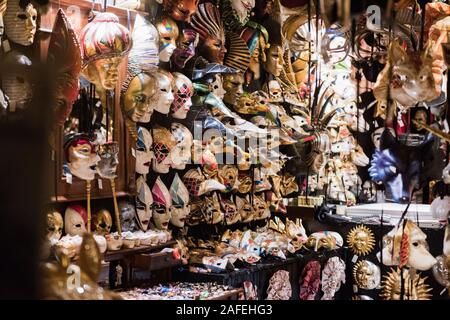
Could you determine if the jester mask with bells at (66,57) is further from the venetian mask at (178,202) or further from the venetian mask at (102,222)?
the venetian mask at (178,202)

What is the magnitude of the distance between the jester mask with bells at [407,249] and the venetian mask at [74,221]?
129 cm

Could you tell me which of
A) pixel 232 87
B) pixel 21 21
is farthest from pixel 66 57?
pixel 232 87

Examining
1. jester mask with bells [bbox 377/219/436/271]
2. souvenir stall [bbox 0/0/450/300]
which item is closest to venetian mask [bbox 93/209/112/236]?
souvenir stall [bbox 0/0/450/300]

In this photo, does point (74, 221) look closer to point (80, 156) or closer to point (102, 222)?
point (102, 222)

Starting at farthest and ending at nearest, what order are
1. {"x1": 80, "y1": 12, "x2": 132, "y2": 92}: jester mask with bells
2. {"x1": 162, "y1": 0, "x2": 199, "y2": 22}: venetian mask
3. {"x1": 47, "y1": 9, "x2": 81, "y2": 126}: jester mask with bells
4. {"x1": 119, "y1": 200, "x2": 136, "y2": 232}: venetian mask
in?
1. {"x1": 162, "y1": 0, "x2": 199, "y2": 22}: venetian mask
2. {"x1": 119, "y1": 200, "x2": 136, "y2": 232}: venetian mask
3. {"x1": 80, "y1": 12, "x2": 132, "y2": 92}: jester mask with bells
4. {"x1": 47, "y1": 9, "x2": 81, "y2": 126}: jester mask with bells

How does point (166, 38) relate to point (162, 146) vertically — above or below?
above

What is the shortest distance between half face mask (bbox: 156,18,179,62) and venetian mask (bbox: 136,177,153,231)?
63cm

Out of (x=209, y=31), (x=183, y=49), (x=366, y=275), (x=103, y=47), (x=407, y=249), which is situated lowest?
(x=366, y=275)

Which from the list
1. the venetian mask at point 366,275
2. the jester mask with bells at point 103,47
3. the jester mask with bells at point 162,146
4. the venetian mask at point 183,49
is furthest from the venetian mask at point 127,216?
the venetian mask at point 366,275

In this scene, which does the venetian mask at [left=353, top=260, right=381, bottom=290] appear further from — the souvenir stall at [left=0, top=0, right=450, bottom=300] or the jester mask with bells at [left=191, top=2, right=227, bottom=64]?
the jester mask with bells at [left=191, top=2, right=227, bottom=64]

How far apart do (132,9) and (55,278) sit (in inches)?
82.5

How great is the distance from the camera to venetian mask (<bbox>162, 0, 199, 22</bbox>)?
320 cm

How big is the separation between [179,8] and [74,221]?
4.08 feet

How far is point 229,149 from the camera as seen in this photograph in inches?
142
